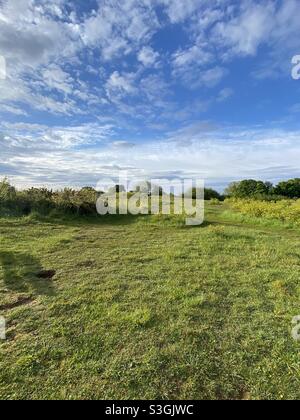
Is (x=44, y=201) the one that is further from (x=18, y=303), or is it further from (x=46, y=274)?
(x=18, y=303)

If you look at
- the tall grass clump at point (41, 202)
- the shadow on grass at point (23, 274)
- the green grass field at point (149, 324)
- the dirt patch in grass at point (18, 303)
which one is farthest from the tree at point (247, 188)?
the dirt patch in grass at point (18, 303)

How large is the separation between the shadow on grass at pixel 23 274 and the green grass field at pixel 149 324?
0.02 metres

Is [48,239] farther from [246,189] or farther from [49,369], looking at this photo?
[246,189]

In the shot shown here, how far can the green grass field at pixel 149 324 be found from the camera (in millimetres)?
2055

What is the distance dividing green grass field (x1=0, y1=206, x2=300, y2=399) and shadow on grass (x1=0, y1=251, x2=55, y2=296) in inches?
0.6

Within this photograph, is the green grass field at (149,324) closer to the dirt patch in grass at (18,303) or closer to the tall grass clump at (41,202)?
the dirt patch in grass at (18,303)

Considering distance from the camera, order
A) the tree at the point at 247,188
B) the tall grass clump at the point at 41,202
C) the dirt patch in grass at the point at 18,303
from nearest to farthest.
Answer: the dirt patch in grass at the point at 18,303
the tall grass clump at the point at 41,202
the tree at the point at 247,188

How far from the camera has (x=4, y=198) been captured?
10414 millimetres

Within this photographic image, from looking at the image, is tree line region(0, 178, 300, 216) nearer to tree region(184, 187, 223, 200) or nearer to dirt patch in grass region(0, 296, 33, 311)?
dirt patch in grass region(0, 296, 33, 311)

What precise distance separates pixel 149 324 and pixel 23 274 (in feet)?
7.81

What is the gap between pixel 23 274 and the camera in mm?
4195

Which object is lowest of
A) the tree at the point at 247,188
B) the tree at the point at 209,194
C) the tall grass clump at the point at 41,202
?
the tall grass clump at the point at 41,202

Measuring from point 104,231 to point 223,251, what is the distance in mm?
3704

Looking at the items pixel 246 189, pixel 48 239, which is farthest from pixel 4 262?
pixel 246 189
